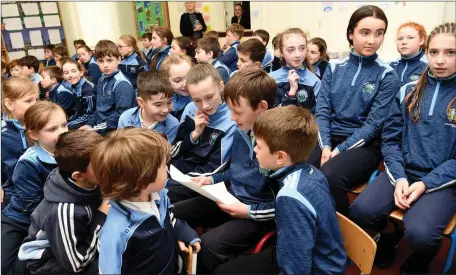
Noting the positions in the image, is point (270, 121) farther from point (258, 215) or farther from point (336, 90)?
point (336, 90)

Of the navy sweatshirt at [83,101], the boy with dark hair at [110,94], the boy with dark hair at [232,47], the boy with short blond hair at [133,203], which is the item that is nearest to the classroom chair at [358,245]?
the boy with short blond hair at [133,203]

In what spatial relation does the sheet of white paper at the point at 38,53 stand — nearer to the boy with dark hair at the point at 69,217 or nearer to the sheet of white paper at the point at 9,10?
the sheet of white paper at the point at 9,10

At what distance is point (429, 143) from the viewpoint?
5.32 feet

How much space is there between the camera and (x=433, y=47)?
1611 mm

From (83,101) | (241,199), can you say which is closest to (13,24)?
(83,101)

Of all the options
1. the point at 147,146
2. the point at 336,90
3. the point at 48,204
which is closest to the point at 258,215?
the point at 147,146

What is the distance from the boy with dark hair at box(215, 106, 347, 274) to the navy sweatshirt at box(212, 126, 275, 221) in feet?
0.60

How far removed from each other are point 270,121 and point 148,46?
5.06 meters

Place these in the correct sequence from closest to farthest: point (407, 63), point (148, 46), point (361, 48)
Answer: point (361, 48) < point (407, 63) < point (148, 46)

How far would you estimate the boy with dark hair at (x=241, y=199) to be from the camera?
1.49 meters

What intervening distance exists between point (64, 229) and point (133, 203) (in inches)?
12.1

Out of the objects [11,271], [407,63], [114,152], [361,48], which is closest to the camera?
[114,152]

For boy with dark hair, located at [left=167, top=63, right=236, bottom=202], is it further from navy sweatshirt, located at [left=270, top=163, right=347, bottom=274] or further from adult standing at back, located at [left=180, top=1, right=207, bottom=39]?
adult standing at back, located at [left=180, top=1, right=207, bottom=39]

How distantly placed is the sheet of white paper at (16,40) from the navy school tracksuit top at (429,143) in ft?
22.6
